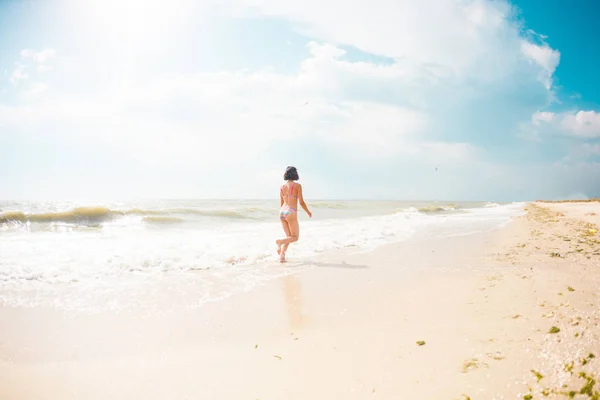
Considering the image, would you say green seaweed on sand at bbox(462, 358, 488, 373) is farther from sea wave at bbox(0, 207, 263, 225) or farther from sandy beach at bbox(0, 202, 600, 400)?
sea wave at bbox(0, 207, 263, 225)

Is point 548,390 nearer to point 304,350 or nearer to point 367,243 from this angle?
point 304,350

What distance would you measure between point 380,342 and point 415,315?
83 centimetres

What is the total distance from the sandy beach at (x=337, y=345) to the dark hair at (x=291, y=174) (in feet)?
13.0

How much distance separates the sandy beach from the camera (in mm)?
2029

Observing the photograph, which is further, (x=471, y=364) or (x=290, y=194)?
(x=290, y=194)

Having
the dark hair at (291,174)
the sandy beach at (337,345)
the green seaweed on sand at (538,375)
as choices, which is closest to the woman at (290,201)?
the dark hair at (291,174)

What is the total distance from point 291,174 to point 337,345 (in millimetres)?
5880

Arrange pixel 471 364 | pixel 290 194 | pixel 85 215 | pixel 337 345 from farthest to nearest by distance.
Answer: pixel 85 215
pixel 290 194
pixel 337 345
pixel 471 364

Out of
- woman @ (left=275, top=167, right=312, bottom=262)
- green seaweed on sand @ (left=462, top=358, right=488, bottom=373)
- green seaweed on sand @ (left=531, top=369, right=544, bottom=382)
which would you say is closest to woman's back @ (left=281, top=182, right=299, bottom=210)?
woman @ (left=275, top=167, right=312, bottom=262)

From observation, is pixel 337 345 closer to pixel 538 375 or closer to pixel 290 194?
pixel 538 375

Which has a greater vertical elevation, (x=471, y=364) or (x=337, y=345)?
(x=471, y=364)

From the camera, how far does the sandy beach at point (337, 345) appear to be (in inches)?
79.9

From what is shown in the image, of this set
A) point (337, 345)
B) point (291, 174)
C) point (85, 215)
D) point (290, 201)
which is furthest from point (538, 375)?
point (85, 215)

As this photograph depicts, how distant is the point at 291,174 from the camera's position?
8.28 metres
